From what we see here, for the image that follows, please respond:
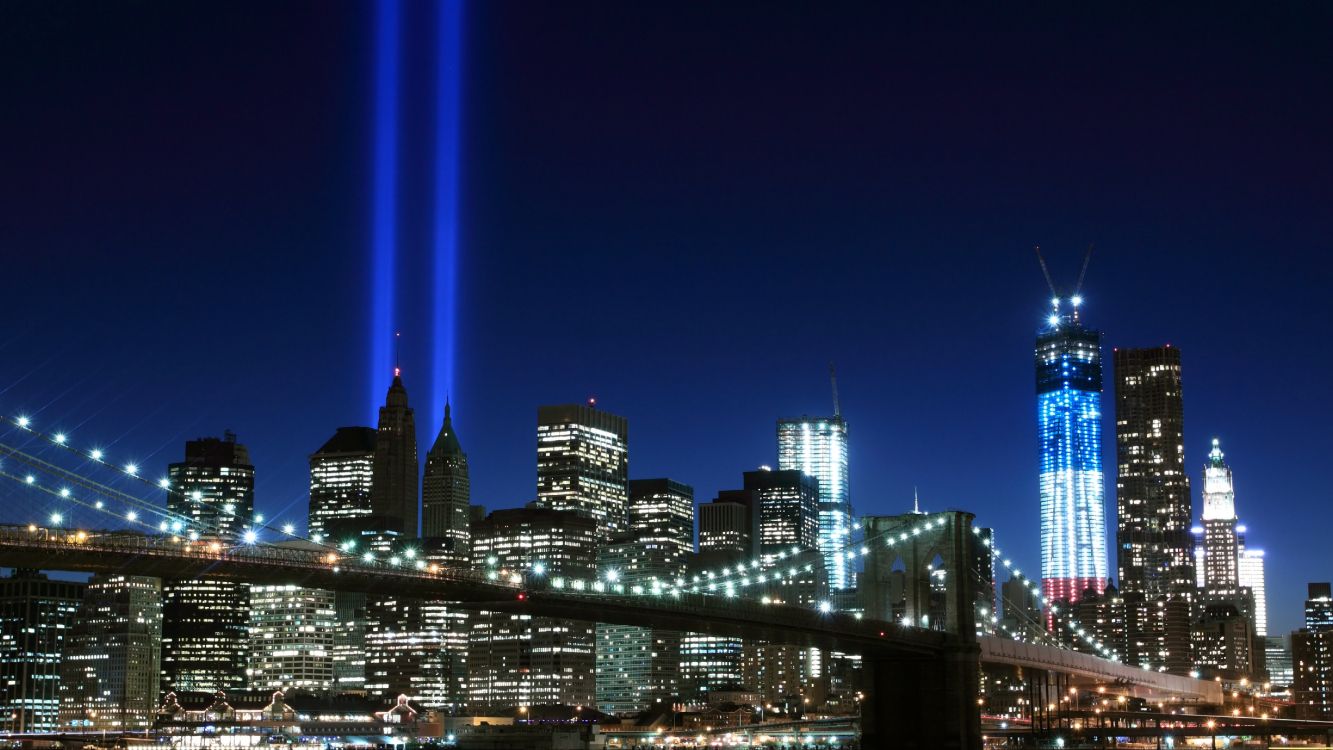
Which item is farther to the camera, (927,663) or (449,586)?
(927,663)

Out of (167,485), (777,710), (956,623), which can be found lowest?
(777,710)

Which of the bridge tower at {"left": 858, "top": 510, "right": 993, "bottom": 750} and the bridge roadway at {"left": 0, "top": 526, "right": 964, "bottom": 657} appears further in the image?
the bridge tower at {"left": 858, "top": 510, "right": 993, "bottom": 750}

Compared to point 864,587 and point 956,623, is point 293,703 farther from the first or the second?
point 956,623

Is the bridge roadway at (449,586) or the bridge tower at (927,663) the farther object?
the bridge tower at (927,663)

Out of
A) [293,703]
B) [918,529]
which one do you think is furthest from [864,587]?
[293,703]
